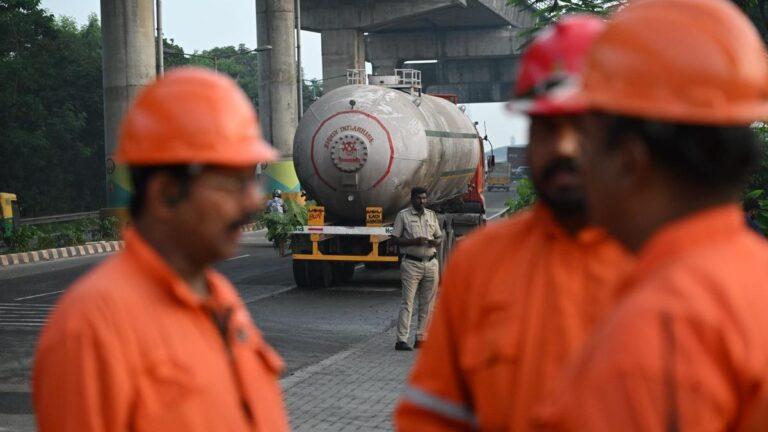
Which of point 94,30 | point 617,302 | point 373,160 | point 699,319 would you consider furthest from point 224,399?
point 94,30

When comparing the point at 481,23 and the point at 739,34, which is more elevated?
the point at 481,23

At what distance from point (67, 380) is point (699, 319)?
140 centimetres

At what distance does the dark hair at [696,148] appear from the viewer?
195 centimetres

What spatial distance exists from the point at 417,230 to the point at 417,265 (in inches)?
15.1

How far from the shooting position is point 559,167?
313 cm

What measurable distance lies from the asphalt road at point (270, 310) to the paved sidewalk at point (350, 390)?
0.45 meters

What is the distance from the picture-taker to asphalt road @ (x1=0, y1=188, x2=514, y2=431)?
545 inches

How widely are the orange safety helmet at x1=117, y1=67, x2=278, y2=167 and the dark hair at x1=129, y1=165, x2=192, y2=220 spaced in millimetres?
18

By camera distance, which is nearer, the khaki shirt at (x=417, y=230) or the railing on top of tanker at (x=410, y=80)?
the khaki shirt at (x=417, y=230)

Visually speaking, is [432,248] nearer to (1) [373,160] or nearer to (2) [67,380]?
(1) [373,160]

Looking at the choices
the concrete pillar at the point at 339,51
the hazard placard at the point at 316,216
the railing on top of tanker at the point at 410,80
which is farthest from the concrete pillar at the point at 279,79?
the hazard placard at the point at 316,216

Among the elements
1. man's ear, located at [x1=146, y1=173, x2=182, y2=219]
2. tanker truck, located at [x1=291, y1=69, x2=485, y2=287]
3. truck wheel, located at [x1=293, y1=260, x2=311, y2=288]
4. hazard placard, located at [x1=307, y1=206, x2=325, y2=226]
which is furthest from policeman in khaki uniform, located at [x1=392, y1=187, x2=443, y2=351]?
man's ear, located at [x1=146, y1=173, x2=182, y2=219]

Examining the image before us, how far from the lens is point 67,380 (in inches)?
106

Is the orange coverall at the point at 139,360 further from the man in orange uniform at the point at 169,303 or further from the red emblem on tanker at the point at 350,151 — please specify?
the red emblem on tanker at the point at 350,151
